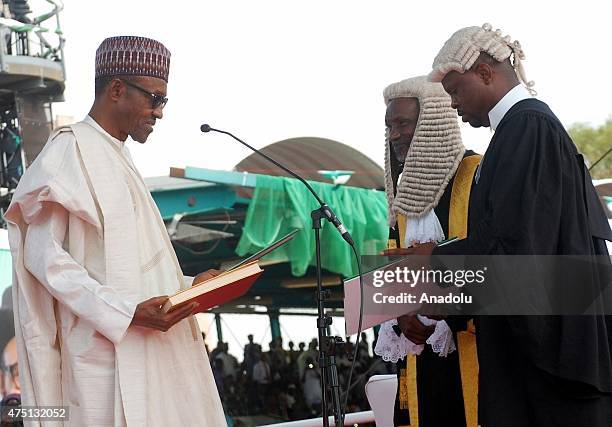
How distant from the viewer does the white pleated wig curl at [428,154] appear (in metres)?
4.89

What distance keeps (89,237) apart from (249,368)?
16.4m

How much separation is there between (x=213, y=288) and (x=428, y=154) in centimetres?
150

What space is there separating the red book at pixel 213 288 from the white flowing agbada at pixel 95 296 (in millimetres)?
208

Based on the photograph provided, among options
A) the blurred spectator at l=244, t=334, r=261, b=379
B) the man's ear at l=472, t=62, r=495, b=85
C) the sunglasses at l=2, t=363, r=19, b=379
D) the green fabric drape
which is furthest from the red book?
the blurred spectator at l=244, t=334, r=261, b=379

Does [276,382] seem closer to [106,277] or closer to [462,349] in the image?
[462,349]

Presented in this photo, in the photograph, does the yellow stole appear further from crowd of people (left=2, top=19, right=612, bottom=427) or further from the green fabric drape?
the green fabric drape

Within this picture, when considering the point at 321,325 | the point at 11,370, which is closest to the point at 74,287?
the point at 321,325

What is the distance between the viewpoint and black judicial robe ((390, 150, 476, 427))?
4.80m

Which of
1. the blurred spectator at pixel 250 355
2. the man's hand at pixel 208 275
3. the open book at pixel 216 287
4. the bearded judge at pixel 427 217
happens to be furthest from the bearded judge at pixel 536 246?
the blurred spectator at pixel 250 355

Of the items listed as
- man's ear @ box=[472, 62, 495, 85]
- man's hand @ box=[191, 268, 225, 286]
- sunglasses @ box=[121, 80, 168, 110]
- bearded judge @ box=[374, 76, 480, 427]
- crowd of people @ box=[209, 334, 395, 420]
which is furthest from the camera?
crowd of people @ box=[209, 334, 395, 420]

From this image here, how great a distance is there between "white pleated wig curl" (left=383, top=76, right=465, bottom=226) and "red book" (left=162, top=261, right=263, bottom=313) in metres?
1.16

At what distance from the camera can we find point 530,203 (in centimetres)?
377

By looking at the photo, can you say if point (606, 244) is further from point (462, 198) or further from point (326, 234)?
point (326, 234)

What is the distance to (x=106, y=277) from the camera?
4.09 metres
